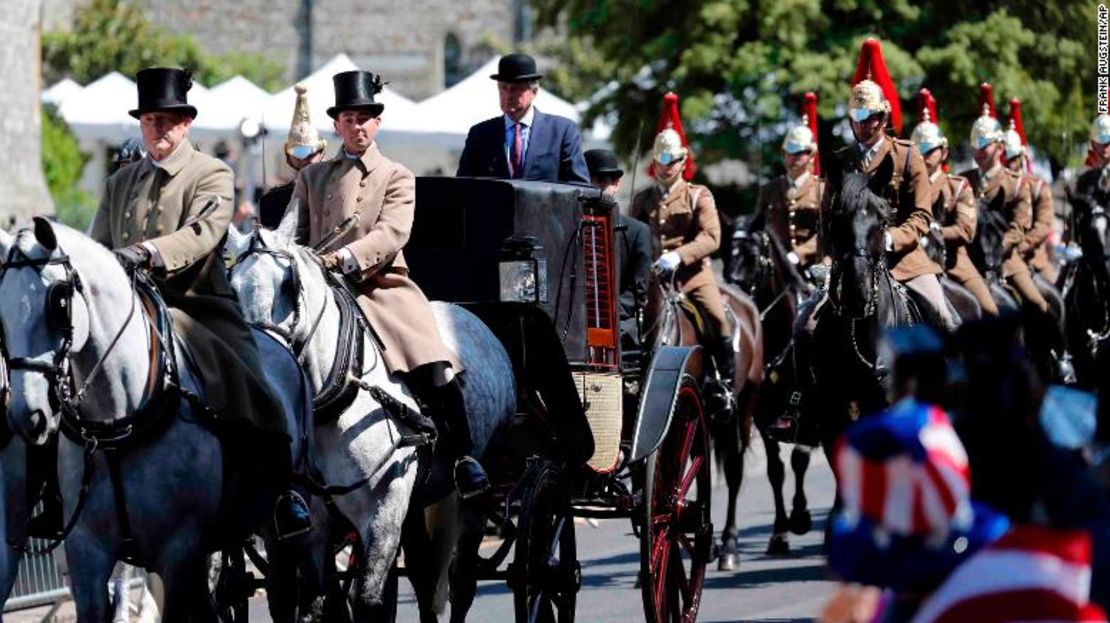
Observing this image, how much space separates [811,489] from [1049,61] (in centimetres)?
1825

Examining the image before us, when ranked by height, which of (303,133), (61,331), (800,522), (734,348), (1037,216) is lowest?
(800,522)

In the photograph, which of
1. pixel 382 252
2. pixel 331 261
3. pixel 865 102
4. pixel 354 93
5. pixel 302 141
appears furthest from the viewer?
pixel 302 141

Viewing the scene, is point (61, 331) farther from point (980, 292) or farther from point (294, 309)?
point (980, 292)

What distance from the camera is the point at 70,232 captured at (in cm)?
841

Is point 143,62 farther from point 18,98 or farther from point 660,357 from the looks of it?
point 660,357

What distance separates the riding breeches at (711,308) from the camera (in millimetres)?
15812

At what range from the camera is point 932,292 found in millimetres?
14117

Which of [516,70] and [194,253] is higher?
[516,70]

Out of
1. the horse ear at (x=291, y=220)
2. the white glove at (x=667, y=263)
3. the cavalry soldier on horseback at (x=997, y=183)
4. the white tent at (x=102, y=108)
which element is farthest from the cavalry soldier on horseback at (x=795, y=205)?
the white tent at (x=102, y=108)

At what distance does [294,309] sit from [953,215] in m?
8.37

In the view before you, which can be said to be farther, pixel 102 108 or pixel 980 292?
pixel 102 108

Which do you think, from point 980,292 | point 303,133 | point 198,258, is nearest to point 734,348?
point 980,292

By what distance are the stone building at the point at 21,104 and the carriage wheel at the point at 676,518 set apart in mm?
14114

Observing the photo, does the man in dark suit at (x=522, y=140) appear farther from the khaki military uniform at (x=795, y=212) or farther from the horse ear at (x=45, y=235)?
the khaki military uniform at (x=795, y=212)
